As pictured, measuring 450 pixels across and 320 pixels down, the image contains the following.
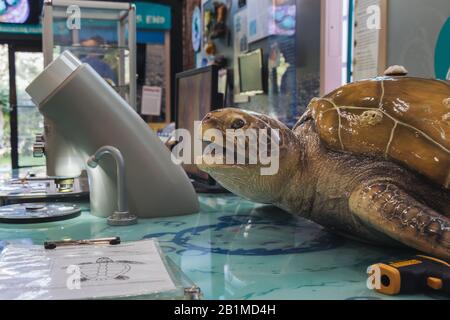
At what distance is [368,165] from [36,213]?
79cm

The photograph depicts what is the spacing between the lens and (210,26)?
175 inches

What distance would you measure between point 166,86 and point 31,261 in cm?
563

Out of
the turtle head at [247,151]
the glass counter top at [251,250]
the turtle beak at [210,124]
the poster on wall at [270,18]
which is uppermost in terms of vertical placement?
the poster on wall at [270,18]

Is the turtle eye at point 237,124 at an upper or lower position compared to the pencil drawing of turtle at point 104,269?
upper

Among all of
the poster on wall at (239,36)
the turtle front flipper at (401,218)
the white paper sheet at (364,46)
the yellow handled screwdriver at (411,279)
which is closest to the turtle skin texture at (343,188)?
the turtle front flipper at (401,218)

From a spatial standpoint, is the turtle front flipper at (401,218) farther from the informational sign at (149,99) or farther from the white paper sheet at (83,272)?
the informational sign at (149,99)

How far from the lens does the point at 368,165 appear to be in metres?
0.93

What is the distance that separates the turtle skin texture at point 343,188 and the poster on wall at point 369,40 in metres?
0.67

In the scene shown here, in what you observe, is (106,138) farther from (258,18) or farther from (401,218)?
(258,18)

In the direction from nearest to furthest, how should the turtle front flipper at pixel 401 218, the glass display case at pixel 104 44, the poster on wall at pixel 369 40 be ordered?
the turtle front flipper at pixel 401 218 < the poster on wall at pixel 369 40 < the glass display case at pixel 104 44

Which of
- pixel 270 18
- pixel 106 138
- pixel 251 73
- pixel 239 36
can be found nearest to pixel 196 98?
pixel 106 138

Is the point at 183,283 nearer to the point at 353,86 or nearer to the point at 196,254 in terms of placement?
the point at 196,254

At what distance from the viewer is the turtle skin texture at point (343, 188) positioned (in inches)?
29.9

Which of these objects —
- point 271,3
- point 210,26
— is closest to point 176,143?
point 271,3
